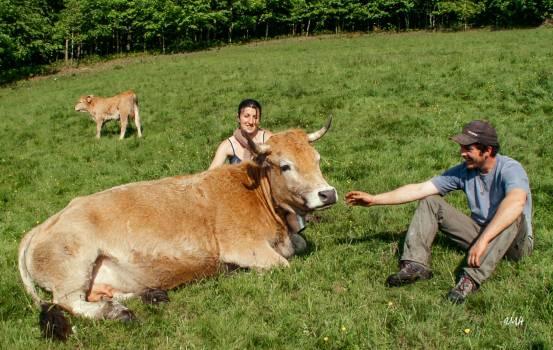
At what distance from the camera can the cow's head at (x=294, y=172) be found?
6.13 metres

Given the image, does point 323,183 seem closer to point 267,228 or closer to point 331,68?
point 267,228

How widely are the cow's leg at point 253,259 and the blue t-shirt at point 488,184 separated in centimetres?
234

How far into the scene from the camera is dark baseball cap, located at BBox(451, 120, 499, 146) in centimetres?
571

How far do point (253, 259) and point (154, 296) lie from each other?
1308 mm

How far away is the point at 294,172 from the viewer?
6328 millimetres

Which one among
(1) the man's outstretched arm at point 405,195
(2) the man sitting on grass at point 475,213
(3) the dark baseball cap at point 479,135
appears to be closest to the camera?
(2) the man sitting on grass at point 475,213

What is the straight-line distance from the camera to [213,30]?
78.9m

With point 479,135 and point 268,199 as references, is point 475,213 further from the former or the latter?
point 268,199

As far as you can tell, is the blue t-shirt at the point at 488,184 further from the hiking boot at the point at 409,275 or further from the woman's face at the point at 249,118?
the woman's face at the point at 249,118

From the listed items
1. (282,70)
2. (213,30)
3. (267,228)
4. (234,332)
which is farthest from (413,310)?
(213,30)

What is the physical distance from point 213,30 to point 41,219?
73.1 m

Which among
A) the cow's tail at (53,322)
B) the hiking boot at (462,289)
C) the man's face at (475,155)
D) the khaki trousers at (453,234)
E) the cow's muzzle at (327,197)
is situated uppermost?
the man's face at (475,155)

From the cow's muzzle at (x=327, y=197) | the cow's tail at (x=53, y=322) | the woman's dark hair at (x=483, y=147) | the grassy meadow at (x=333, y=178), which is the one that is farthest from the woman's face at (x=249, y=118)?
the cow's tail at (x=53, y=322)

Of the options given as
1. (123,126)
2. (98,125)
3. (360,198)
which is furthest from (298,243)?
(98,125)
